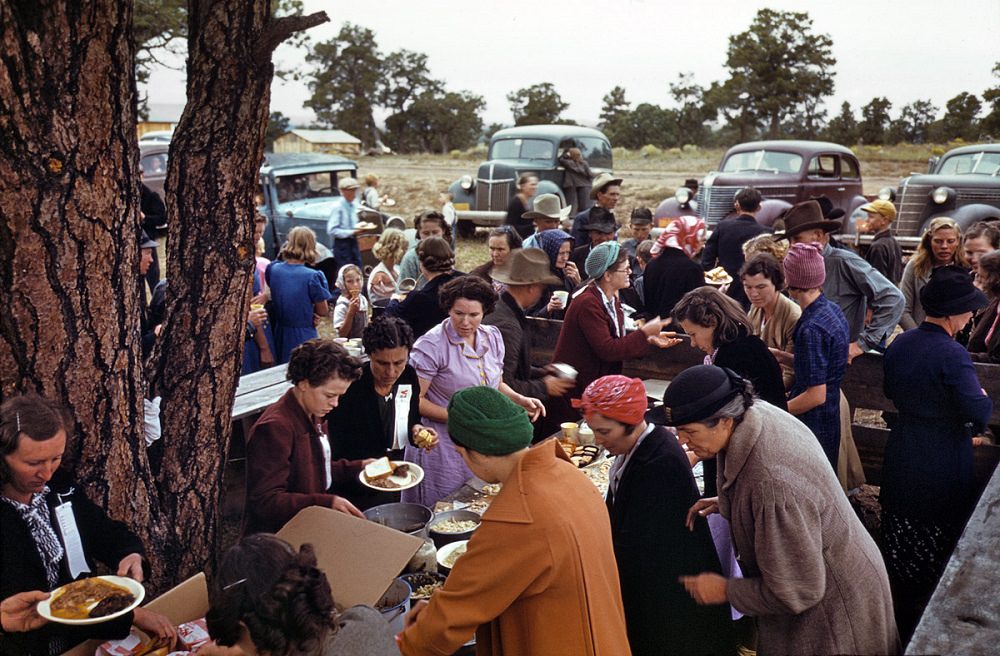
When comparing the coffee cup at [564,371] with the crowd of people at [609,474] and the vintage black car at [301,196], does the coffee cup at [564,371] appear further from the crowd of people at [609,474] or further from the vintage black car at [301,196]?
the vintage black car at [301,196]

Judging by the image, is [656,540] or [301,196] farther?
[301,196]

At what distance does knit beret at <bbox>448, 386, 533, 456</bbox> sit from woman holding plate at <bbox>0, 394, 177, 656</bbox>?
126 cm

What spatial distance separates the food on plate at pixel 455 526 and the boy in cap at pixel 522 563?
88 cm

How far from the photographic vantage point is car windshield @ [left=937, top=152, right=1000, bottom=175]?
12844mm

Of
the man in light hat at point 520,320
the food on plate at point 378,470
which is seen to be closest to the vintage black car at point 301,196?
the man in light hat at point 520,320

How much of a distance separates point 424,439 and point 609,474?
0.98m

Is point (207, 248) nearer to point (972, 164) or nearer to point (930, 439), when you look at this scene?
point (930, 439)

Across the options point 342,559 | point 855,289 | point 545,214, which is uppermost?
point 545,214

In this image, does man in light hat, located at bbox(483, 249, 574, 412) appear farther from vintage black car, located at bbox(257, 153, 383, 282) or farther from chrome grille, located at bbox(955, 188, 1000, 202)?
chrome grille, located at bbox(955, 188, 1000, 202)

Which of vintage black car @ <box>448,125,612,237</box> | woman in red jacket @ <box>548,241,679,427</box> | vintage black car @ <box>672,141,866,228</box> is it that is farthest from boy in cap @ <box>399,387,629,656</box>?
vintage black car @ <box>448,125,612,237</box>

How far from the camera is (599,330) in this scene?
16.6 ft

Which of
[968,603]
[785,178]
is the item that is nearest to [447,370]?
[968,603]

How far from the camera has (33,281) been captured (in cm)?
280

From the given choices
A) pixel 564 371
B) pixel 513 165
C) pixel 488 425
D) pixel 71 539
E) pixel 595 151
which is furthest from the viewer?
pixel 595 151
